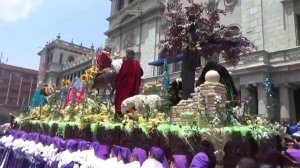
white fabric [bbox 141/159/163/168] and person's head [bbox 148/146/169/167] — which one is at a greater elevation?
person's head [bbox 148/146/169/167]

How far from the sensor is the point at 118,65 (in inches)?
326

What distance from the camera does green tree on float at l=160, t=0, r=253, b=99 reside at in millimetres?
7234

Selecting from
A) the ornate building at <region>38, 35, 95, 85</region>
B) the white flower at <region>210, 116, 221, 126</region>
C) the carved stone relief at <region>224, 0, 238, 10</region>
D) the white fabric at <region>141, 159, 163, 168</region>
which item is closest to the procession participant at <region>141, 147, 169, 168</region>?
the white fabric at <region>141, 159, 163, 168</region>

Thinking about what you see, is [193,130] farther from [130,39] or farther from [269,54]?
[130,39]

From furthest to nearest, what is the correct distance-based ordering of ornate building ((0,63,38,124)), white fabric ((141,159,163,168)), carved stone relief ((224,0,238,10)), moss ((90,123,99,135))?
ornate building ((0,63,38,124)), carved stone relief ((224,0,238,10)), moss ((90,123,99,135)), white fabric ((141,159,163,168))

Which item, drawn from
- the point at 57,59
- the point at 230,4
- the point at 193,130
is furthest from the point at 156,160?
the point at 57,59

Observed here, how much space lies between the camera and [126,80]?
7.97 metres

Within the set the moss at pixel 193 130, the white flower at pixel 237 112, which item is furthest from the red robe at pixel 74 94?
the white flower at pixel 237 112

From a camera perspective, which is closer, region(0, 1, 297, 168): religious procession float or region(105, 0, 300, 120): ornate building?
region(0, 1, 297, 168): religious procession float

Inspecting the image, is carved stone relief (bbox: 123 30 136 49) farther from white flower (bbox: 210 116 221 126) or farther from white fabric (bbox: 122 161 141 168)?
white flower (bbox: 210 116 221 126)

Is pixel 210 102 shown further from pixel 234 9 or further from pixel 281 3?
pixel 234 9

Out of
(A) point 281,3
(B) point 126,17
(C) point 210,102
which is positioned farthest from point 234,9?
(C) point 210,102

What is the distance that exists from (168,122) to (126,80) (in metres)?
2.89

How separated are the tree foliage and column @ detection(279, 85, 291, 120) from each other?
822 cm
